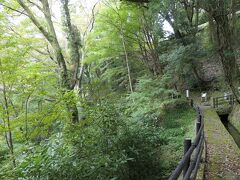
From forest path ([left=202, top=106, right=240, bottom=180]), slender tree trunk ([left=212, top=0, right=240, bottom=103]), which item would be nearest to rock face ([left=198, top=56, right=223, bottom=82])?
slender tree trunk ([left=212, top=0, right=240, bottom=103])

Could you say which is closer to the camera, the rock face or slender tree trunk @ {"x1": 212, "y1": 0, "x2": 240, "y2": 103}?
slender tree trunk @ {"x1": 212, "y1": 0, "x2": 240, "y2": 103}

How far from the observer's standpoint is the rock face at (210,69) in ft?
78.4

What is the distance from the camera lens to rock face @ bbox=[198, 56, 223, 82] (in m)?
23.9

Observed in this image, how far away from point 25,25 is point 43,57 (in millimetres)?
6432

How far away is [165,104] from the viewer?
52.0 feet

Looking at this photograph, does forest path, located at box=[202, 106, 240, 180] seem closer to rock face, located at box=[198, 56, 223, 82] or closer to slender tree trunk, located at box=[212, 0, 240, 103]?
slender tree trunk, located at box=[212, 0, 240, 103]

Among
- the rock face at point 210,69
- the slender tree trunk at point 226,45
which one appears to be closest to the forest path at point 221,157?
the slender tree trunk at point 226,45

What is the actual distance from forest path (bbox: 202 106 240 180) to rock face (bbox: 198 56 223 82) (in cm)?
1475

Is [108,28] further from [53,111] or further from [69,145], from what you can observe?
[69,145]

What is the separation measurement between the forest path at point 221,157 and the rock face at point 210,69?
14.7 meters

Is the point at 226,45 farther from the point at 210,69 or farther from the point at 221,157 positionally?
the point at 210,69

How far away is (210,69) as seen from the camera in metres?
24.9

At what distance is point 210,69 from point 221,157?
→ 1951 cm

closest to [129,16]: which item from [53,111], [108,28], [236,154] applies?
[108,28]
